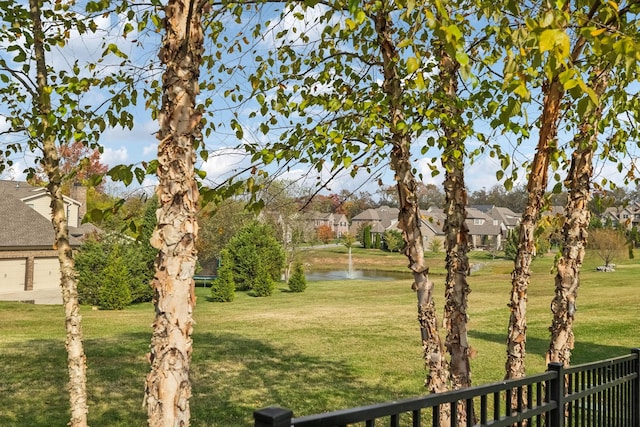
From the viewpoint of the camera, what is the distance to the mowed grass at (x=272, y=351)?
904 centimetres

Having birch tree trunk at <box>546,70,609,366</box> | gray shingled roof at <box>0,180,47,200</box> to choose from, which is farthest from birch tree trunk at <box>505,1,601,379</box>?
gray shingled roof at <box>0,180,47,200</box>

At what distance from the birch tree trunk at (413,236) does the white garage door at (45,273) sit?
28.0m

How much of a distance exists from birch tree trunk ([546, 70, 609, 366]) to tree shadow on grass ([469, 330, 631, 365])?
6.33 m

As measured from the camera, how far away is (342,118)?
18.2 ft

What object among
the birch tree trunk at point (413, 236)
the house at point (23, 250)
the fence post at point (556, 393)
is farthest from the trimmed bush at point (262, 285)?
the fence post at point (556, 393)

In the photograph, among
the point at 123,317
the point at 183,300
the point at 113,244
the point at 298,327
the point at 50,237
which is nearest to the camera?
the point at 183,300

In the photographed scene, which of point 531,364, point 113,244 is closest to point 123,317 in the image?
point 113,244

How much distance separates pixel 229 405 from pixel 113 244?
58.5ft

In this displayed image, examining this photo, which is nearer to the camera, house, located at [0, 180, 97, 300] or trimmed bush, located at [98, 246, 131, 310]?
trimmed bush, located at [98, 246, 131, 310]

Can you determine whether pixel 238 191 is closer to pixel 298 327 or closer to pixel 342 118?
pixel 342 118

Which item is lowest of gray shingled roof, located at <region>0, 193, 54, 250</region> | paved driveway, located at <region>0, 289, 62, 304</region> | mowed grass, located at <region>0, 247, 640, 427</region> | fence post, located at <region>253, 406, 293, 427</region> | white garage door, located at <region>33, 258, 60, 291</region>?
paved driveway, located at <region>0, 289, 62, 304</region>

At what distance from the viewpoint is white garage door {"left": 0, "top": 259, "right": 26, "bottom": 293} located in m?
27.5

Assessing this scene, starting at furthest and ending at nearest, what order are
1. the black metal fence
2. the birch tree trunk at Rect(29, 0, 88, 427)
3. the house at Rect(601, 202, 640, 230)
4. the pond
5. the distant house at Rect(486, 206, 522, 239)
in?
the distant house at Rect(486, 206, 522, 239)
the pond
the house at Rect(601, 202, 640, 230)
the birch tree trunk at Rect(29, 0, 88, 427)
the black metal fence

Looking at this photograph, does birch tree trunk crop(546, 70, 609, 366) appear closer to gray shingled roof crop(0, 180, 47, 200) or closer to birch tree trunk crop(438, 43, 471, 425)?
birch tree trunk crop(438, 43, 471, 425)
